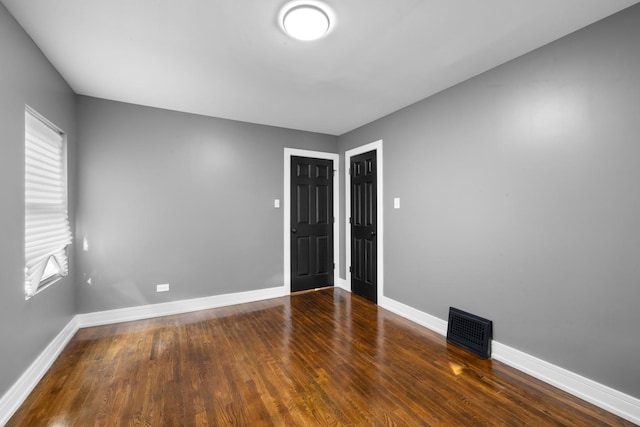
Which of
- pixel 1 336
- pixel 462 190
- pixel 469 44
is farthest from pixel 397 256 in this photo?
pixel 1 336

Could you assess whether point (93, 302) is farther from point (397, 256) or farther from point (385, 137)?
point (385, 137)

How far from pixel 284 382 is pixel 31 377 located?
184cm

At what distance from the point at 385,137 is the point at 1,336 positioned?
3.93 metres

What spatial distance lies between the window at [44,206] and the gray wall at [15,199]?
125 mm

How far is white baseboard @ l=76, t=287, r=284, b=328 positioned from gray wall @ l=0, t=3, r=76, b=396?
83cm

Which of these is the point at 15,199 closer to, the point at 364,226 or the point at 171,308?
the point at 171,308

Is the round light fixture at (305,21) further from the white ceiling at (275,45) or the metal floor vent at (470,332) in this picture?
the metal floor vent at (470,332)

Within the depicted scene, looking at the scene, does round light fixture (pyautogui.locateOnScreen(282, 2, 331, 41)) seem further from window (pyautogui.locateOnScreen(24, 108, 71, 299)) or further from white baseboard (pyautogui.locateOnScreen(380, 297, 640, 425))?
white baseboard (pyautogui.locateOnScreen(380, 297, 640, 425))

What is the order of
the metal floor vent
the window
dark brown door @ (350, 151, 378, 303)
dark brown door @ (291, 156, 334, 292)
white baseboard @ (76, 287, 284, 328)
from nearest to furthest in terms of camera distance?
the window
the metal floor vent
white baseboard @ (76, 287, 284, 328)
dark brown door @ (350, 151, 378, 303)
dark brown door @ (291, 156, 334, 292)

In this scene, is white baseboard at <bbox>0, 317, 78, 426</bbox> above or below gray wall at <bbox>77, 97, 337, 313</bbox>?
below

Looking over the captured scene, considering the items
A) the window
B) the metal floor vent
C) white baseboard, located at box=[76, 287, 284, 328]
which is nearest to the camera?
the window

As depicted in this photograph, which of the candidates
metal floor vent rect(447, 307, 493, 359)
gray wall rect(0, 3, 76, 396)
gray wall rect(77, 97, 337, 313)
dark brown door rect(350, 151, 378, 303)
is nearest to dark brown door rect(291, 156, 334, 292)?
gray wall rect(77, 97, 337, 313)

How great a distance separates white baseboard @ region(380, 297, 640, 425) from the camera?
174cm

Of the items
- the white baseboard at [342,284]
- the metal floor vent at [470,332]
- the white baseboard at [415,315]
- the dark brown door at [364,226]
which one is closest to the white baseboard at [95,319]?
the white baseboard at [342,284]
